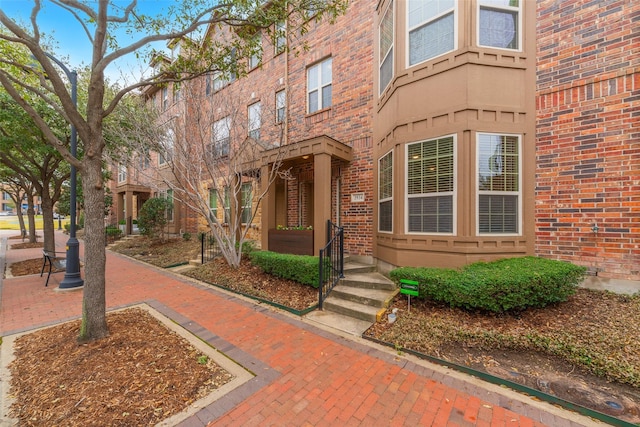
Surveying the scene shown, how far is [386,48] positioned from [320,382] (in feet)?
24.1

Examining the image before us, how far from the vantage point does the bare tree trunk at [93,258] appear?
3.57 meters

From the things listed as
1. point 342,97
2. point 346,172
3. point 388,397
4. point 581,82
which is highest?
point 342,97

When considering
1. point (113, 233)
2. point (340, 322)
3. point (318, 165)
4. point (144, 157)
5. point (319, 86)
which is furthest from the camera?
point (113, 233)

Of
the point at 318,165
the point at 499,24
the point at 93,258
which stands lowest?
the point at 93,258

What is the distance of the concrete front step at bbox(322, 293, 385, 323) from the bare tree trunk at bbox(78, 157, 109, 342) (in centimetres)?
356

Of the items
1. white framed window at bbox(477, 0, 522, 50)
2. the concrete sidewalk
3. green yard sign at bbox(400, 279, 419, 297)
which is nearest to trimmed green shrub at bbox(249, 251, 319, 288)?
the concrete sidewalk

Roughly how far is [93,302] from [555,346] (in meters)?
6.33

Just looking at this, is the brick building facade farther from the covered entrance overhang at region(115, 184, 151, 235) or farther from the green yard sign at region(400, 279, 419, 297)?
the covered entrance overhang at region(115, 184, 151, 235)

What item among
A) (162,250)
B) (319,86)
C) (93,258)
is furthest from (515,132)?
(162,250)

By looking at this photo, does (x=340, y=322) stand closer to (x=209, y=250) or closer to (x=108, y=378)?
(x=108, y=378)

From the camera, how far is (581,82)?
4.54 metres

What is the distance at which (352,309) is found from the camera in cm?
471

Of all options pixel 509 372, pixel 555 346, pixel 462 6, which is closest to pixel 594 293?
pixel 555 346

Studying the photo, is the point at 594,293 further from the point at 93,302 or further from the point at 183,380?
the point at 93,302
